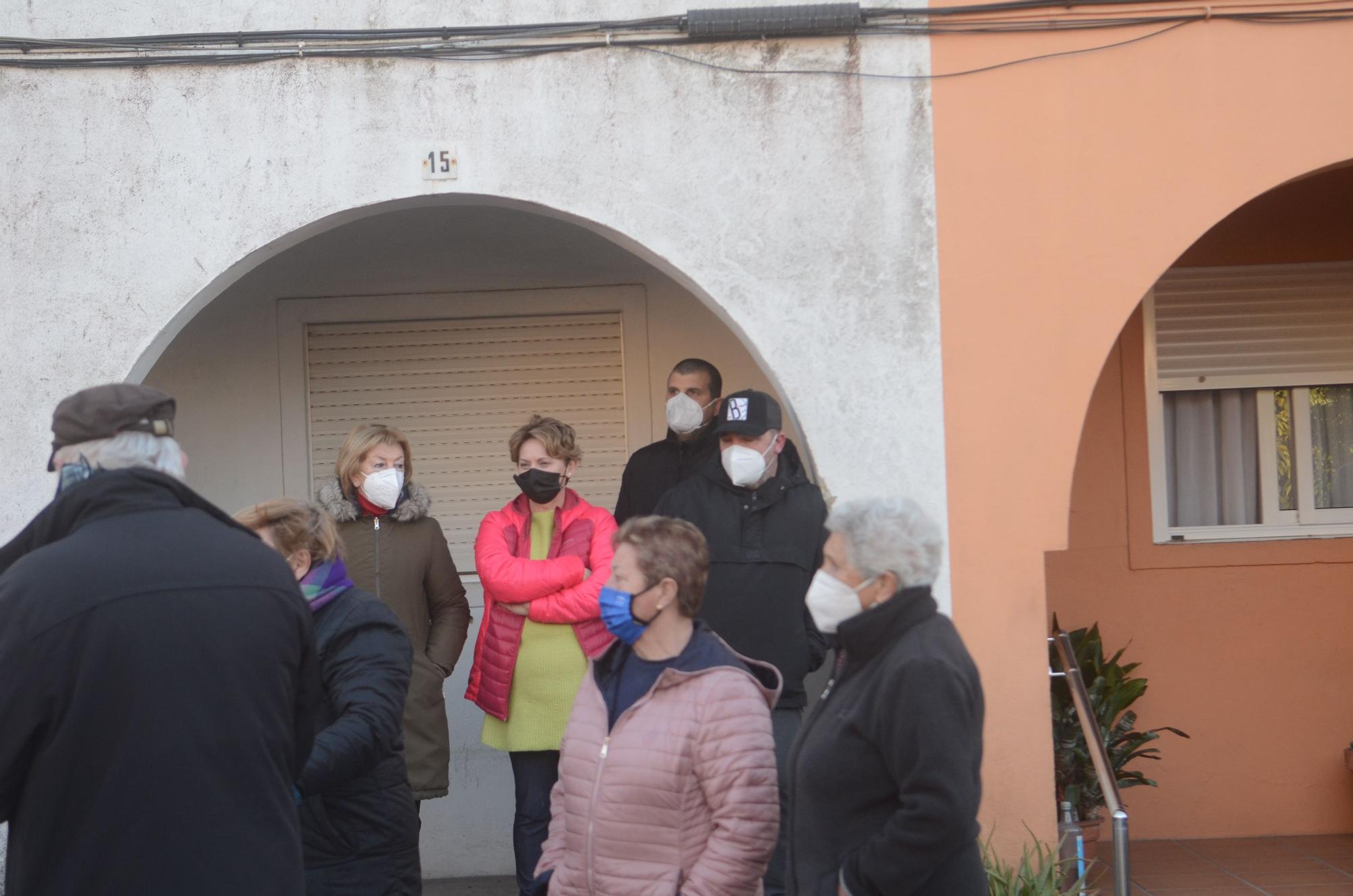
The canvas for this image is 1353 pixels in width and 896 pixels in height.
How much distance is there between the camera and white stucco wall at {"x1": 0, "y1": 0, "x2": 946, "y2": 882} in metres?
4.64

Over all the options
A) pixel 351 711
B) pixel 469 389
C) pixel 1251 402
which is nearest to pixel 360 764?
pixel 351 711

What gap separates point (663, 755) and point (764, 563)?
1.36 metres

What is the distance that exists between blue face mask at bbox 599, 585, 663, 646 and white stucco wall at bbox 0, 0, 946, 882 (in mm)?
1660

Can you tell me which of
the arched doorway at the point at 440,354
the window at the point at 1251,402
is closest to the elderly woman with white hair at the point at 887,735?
the arched doorway at the point at 440,354

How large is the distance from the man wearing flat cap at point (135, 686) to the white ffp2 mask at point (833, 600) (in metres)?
1.12

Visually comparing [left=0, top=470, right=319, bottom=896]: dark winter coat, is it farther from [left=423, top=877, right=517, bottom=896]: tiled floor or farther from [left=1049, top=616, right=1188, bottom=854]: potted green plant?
[left=1049, top=616, right=1188, bottom=854]: potted green plant

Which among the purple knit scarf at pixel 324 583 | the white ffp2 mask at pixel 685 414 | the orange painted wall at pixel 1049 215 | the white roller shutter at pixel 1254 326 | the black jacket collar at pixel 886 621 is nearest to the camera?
the black jacket collar at pixel 886 621

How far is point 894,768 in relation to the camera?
2.57m

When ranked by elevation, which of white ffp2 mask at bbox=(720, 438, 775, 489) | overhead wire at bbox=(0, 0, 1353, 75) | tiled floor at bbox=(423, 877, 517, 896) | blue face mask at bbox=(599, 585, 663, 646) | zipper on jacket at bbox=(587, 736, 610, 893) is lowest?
tiled floor at bbox=(423, 877, 517, 896)

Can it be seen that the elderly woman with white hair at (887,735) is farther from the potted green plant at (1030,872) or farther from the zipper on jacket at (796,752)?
A: the potted green plant at (1030,872)

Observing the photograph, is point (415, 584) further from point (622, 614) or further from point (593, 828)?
point (593, 828)

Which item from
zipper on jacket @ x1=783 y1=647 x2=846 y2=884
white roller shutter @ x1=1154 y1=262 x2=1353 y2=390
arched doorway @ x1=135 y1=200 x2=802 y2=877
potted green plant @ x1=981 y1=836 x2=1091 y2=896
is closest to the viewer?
zipper on jacket @ x1=783 y1=647 x2=846 y2=884

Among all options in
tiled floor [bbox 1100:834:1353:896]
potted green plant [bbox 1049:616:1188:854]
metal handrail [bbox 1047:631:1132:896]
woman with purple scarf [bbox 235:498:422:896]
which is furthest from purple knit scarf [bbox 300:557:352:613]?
tiled floor [bbox 1100:834:1353:896]

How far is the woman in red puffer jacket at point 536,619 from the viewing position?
4410 millimetres
